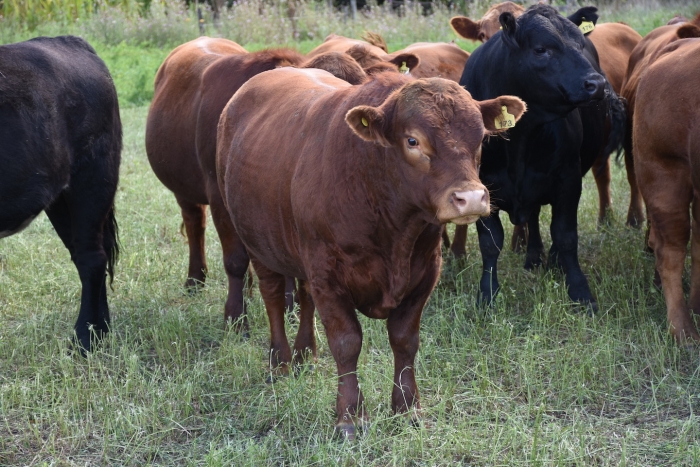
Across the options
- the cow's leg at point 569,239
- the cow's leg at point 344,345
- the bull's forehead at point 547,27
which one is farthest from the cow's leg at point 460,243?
the cow's leg at point 344,345

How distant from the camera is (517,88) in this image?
546 cm

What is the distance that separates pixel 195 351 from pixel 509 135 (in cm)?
234

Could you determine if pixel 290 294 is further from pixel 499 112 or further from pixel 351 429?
pixel 499 112

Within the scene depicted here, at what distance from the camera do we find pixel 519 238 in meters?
7.09

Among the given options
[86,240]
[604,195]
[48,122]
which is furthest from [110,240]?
[604,195]

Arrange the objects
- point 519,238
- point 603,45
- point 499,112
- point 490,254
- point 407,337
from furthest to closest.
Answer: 1. point 603,45
2. point 519,238
3. point 490,254
4. point 407,337
5. point 499,112

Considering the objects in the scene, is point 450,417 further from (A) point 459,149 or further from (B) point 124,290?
(B) point 124,290

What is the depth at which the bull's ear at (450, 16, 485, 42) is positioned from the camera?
834 centimetres

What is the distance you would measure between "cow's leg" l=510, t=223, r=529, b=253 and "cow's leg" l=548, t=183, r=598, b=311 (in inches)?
48.8

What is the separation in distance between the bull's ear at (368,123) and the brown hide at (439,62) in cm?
410

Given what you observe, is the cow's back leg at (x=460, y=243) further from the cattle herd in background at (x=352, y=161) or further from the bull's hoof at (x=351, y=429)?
the bull's hoof at (x=351, y=429)

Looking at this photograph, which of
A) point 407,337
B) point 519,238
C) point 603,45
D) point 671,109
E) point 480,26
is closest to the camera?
point 407,337

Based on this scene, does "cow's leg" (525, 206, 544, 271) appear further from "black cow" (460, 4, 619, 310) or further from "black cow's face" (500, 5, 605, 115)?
"black cow's face" (500, 5, 605, 115)

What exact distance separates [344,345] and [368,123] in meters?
0.97
